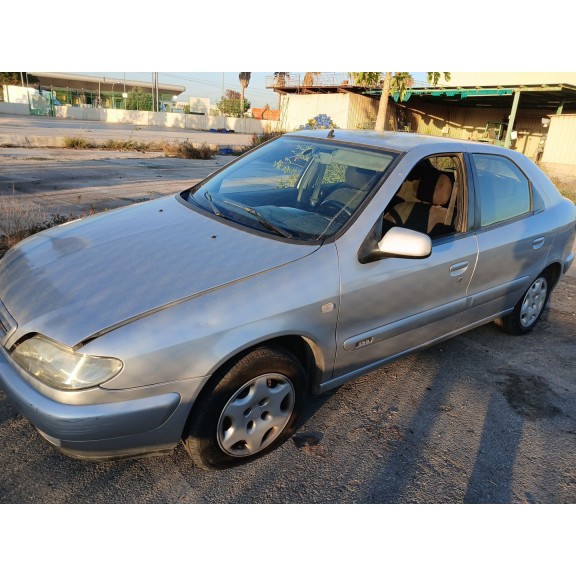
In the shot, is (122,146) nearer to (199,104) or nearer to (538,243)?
(538,243)

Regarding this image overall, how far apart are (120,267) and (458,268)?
6.91 ft

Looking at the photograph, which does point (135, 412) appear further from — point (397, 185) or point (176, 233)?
point (397, 185)

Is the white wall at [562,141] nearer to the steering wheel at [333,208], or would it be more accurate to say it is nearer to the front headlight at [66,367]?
the steering wheel at [333,208]

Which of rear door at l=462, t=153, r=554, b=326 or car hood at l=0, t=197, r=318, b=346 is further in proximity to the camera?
rear door at l=462, t=153, r=554, b=326

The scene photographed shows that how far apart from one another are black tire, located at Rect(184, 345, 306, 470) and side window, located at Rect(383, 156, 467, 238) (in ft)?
4.45

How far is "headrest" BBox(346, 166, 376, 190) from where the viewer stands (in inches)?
114

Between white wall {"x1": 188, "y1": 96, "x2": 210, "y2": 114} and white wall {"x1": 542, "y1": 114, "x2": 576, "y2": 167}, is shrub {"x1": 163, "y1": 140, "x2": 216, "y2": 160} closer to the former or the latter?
white wall {"x1": 542, "y1": 114, "x2": 576, "y2": 167}

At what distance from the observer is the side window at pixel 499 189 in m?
3.40

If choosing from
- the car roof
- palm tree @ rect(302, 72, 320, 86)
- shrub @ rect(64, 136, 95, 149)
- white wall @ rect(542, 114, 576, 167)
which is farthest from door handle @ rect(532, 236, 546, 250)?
palm tree @ rect(302, 72, 320, 86)

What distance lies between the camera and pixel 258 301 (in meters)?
2.22

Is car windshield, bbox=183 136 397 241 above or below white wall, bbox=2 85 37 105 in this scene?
above

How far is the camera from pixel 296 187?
10.6ft

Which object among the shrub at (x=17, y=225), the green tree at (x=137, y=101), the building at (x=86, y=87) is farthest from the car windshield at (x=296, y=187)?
the building at (x=86, y=87)

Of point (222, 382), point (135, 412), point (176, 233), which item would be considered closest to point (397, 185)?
point (176, 233)
